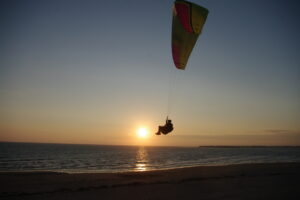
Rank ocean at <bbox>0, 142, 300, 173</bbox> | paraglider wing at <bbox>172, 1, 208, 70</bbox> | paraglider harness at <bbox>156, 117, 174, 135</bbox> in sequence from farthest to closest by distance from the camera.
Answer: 1. ocean at <bbox>0, 142, 300, 173</bbox>
2. paraglider harness at <bbox>156, 117, 174, 135</bbox>
3. paraglider wing at <bbox>172, 1, 208, 70</bbox>

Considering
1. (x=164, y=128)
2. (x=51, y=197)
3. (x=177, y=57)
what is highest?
(x=177, y=57)

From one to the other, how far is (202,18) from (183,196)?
774 cm

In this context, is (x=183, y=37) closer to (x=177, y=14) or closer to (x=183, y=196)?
(x=177, y=14)

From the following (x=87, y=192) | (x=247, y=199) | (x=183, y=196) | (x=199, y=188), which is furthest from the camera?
(x=199, y=188)

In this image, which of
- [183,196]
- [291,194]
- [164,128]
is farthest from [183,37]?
[291,194]

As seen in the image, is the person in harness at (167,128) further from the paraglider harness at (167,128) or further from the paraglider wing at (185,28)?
the paraglider wing at (185,28)

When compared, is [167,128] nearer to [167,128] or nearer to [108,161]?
[167,128]

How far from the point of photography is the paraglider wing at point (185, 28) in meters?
11.4

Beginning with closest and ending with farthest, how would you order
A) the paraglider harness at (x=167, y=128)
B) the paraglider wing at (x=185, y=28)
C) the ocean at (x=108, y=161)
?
the paraglider wing at (x=185, y=28) < the paraglider harness at (x=167, y=128) < the ocean at (x=108, y=161)

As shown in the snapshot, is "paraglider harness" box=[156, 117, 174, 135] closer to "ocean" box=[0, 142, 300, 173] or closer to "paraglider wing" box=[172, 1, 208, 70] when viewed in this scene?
"paraglider wing" box=[172, 1, 208, 70]

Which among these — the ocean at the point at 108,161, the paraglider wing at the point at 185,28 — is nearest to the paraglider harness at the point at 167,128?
the paraglider wing at the point at 185,28

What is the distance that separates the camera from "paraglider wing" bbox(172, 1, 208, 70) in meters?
11.4

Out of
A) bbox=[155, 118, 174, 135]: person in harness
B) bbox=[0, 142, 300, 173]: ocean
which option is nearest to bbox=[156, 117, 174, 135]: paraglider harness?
bbox=[155, 118, 174, 135]: person in harness

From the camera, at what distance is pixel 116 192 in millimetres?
13148
